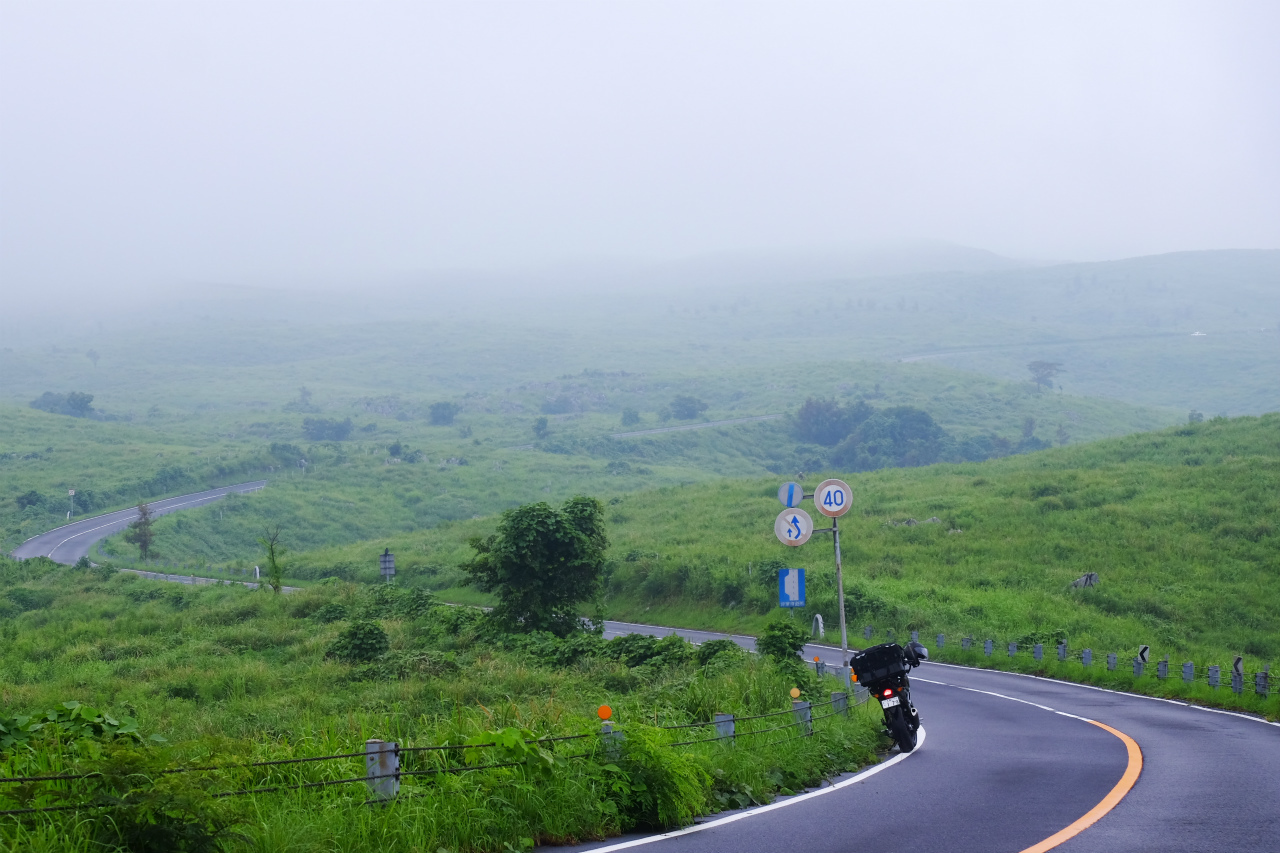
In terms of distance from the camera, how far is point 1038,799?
11.0 metres

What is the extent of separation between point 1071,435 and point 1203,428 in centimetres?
7025

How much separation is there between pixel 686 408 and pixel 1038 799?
167893 mm

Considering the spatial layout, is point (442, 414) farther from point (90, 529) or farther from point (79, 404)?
point (90, 529)

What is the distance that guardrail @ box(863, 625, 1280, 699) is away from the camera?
23312mm

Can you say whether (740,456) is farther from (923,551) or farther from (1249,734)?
(1249,734)

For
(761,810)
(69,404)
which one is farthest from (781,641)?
(69,404)

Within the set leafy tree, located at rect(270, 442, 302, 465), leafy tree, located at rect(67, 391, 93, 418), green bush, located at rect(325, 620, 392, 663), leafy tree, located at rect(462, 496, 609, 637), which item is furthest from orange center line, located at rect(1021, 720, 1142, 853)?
leafy tree, located at rect(67, 391, 93, 418)

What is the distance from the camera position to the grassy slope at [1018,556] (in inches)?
1588

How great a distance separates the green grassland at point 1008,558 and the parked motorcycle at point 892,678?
64.3 feet

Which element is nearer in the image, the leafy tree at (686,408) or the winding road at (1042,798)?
the winding road at (1042,798)

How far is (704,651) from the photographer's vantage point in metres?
23.7

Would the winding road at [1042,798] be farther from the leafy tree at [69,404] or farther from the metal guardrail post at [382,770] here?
the leafy tree at [69,404]

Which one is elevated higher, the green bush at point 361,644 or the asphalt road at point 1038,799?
the asphalt road at point 1038,799

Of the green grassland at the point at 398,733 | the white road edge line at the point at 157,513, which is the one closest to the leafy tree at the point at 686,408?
the white road edge line at the point at 157,513
